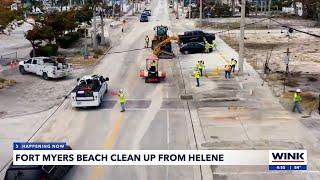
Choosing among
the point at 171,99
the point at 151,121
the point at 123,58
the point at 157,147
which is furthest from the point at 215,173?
the point at 123,58

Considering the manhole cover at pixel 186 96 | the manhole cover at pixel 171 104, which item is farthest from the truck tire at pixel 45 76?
the manhole cover at pixel 186 96

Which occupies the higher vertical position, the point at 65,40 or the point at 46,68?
the point at 65,40

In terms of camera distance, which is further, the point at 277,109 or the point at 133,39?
the point at 133,39

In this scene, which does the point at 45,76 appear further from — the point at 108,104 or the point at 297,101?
the point at 297,101

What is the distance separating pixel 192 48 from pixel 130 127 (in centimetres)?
2668

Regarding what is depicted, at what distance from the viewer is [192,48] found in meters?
50.8

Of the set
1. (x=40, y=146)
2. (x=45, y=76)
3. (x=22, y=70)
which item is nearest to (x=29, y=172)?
(x=40, y=146)

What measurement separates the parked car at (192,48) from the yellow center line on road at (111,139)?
79.2 ft

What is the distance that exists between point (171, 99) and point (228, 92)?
3.99 m

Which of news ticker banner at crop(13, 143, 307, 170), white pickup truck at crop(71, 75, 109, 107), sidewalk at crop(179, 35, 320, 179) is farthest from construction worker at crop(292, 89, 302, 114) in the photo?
news ticker banner at crop(13, 143, 307, 170)

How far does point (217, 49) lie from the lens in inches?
2111

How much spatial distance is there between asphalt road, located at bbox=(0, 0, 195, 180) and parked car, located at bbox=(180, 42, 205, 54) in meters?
13.4

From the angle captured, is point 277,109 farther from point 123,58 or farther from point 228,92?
point 123,58

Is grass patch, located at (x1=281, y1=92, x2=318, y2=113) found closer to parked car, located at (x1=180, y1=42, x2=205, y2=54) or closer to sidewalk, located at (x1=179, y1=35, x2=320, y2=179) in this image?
sidewalk, located at (x1=179, y1=35, x2=320, y2=179)
